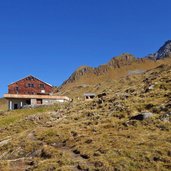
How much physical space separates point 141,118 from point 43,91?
88458mm

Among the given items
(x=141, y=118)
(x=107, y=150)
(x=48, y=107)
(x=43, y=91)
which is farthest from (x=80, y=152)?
(x=43, y=91)

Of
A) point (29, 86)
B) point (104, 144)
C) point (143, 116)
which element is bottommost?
point (104, 144)

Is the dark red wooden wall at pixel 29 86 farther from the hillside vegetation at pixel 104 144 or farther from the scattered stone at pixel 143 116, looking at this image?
the scattered stone at pixel 143 116

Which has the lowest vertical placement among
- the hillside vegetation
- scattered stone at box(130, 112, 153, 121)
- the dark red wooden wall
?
the hillside vegetation

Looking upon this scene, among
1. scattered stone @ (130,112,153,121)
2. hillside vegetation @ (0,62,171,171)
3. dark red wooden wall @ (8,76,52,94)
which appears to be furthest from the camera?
dark red wooden wall @ (8,76,52,94)

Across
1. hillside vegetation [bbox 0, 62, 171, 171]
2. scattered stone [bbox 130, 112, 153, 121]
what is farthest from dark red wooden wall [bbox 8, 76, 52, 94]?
scattered stone [bbox 130, 112, 153, 121]

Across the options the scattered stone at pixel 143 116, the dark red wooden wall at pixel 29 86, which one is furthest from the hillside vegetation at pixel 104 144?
the dark red wooden wall at pixel 29 86

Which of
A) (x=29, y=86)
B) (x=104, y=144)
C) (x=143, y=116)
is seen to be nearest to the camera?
(x=104, y=144)

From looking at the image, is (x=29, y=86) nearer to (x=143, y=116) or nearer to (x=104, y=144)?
(x=143, y=116)

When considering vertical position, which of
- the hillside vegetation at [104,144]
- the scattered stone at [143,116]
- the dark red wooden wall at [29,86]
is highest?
the dark red wooden wall at [29,86]

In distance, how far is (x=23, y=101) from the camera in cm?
9450

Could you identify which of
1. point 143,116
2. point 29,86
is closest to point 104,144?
point 143,116

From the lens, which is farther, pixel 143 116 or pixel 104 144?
pixel 143 116

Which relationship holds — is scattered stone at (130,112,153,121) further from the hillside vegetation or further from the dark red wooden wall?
the dark red wooden wall
